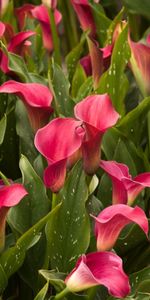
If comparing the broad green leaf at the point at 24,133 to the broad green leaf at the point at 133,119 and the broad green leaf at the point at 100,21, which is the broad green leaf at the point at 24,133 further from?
the broad green leaf at the point at 100,21

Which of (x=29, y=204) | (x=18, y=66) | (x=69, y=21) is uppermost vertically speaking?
(x=18, y=66)

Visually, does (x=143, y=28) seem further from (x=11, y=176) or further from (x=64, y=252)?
(x=64, y=252)

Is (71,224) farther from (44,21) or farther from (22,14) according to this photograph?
(22,14)

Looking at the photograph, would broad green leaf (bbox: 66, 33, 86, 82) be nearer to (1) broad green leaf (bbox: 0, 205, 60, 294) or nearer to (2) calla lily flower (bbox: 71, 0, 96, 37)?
(2) calla lily flower (bbox: 71, 0, 96, 37)

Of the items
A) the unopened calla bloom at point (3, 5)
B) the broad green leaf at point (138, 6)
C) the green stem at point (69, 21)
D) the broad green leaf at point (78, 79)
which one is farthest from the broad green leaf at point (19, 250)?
the green stem at point (69, 21)

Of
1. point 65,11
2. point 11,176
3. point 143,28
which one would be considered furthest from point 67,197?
point 143,28

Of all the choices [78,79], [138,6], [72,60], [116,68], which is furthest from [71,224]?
[138,6]
